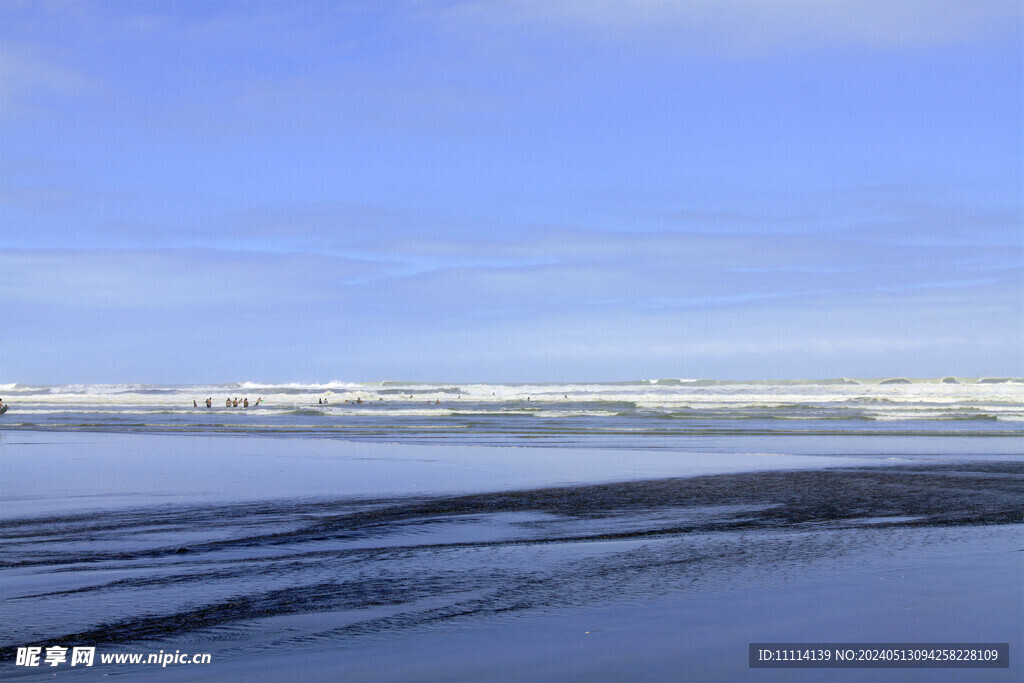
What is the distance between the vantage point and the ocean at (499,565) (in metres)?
6.50

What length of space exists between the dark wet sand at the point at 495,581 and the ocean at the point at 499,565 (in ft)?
0.11

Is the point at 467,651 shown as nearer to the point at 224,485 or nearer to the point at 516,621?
the point at 516,621

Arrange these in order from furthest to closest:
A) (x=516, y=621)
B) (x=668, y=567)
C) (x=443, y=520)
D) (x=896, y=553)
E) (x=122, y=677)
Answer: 1. (x=443, y=520)
2. (x=896, y=553)
3. (x=668, y=567)
4. (x=516, y=621)
5. (x=122, y=677)

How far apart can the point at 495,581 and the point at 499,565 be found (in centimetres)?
81

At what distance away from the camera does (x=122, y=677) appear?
5.92m

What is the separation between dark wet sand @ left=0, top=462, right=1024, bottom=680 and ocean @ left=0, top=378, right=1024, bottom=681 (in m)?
0.03

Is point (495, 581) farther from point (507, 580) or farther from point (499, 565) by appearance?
point (499, 565)

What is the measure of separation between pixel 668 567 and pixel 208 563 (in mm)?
4837

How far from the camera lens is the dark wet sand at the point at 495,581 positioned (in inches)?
255

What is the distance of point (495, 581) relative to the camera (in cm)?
867

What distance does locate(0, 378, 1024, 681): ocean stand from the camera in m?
6.50

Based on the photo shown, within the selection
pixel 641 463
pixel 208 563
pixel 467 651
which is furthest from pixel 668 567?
pixel 641 463

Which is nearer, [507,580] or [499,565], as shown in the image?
[507,580]

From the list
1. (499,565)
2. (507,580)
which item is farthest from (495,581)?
(499,565)
